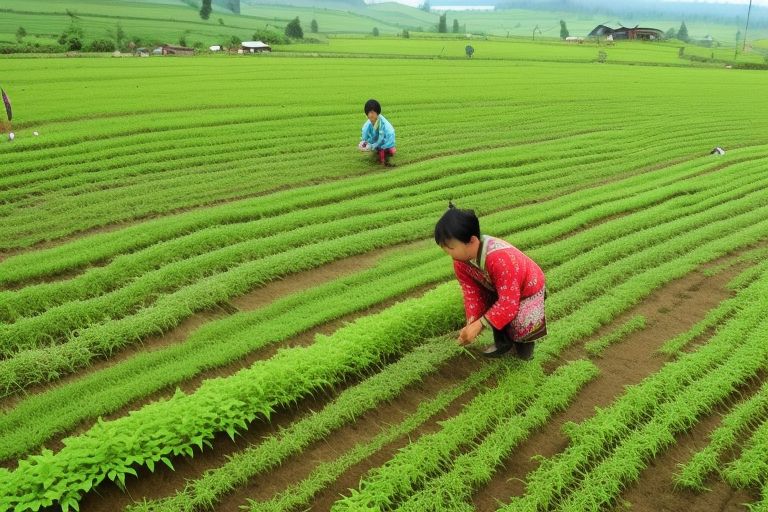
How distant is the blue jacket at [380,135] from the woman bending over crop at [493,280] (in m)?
9.16

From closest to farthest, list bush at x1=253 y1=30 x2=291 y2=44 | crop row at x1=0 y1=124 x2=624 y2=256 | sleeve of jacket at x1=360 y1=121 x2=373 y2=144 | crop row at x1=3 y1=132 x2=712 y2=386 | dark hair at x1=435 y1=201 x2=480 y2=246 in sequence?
dark hair at x1=435 y1=201 x2=480 y2=246 < crop row at x1=3 y1=132 x2=712 y2=386 < crop row at x1=0 y1=124 x2=624 y2=256 < sleeve of jacket at x1=360 y1=121 x2=373 y2=144 < bush at x1=253 y1=30 x2=291 y2=44

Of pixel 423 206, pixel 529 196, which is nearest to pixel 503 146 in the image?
pixel 529 196

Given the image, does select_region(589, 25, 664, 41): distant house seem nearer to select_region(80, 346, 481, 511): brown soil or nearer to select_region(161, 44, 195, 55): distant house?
select_region(161, 44, 195, 55): distant house

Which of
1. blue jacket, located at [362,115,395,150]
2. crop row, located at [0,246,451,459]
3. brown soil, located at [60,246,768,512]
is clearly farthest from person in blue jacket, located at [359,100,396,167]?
brown soil, located at [60,246,768,512]

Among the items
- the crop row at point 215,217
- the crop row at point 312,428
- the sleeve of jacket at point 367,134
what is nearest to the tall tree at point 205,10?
the sleeve of jacket at point 367,134

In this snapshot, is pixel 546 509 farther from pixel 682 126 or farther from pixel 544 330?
pixel 682 126

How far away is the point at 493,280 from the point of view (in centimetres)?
550

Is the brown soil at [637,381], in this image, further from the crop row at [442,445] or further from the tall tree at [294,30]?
the tall tree at [294,30]

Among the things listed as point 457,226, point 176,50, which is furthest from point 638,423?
point 176,50

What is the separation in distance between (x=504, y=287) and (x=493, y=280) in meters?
0.12

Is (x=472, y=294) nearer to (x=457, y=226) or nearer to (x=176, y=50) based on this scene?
(x=457, y=226)

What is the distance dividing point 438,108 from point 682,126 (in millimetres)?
9212

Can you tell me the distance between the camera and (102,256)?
8.83 metres

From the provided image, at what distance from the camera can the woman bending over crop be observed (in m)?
5.00
